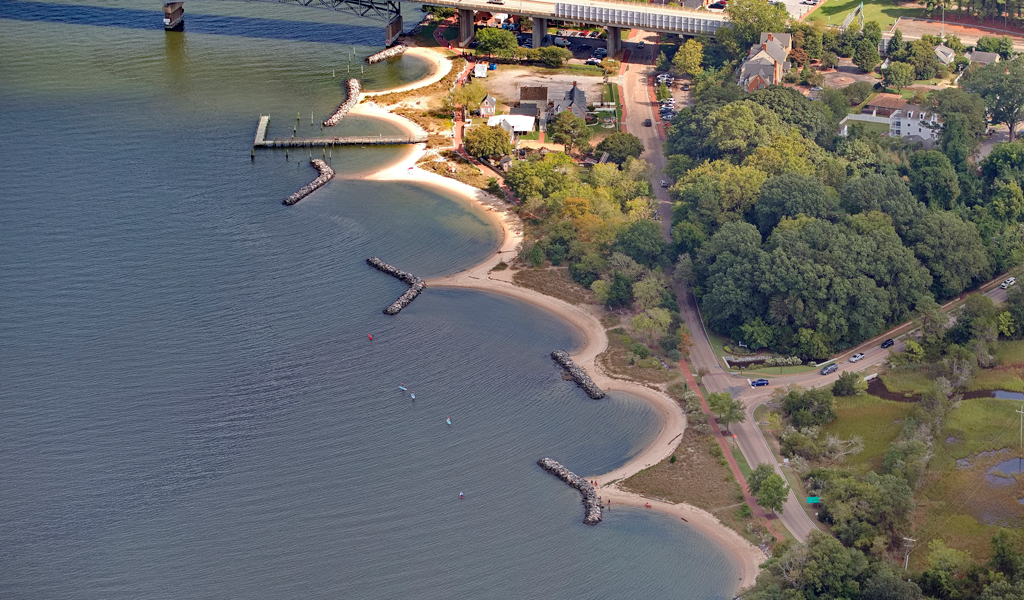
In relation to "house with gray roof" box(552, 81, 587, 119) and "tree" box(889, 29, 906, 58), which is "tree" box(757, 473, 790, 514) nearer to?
"house with gray roof" box(552, 81, 587, 119)

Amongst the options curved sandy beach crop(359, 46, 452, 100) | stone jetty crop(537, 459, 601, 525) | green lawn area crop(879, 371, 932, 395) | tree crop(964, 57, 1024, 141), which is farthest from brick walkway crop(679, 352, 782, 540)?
curved sandy beach crop(359, 46, 452, 100)

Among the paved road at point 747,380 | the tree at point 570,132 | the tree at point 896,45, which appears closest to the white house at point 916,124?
the tree at point 896,45

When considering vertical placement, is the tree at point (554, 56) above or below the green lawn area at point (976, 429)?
above

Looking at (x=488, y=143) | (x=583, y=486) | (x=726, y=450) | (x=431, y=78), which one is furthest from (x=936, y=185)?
(x=431, y=78)

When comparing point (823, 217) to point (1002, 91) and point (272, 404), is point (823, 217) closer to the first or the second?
point (1002, 91)

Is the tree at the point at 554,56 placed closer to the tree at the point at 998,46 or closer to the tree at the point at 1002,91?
the tree at the point at 1002,91

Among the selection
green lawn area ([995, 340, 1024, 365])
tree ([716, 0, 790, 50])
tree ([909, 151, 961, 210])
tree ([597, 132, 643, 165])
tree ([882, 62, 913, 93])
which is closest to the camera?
green lawn area ([995, 340, 1024, 365])
